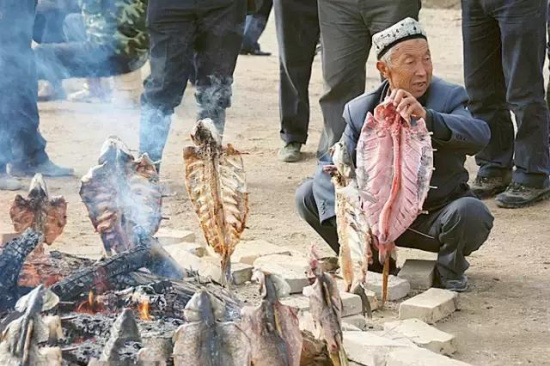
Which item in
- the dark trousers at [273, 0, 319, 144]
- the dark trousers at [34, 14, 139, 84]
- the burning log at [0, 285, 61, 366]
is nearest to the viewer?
the burning log at [0, 285, 61, 366]

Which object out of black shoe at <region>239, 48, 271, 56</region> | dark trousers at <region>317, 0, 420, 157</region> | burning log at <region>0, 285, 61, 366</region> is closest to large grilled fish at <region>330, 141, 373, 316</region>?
burning log at <region>0, 285, 61, 366</region>

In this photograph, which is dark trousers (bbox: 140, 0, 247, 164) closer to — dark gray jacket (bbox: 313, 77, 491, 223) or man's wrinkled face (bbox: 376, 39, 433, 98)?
dark gray jacket (bbox: 313, 77, 491, 223)

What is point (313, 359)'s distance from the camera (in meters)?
4.48

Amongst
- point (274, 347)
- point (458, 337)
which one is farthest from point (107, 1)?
point (274, 347)

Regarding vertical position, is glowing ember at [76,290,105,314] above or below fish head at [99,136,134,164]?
below

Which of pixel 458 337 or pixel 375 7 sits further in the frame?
pixel 375 7

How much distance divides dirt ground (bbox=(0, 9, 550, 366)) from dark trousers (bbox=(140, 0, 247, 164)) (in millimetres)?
627

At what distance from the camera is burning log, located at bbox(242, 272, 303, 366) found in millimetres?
4021

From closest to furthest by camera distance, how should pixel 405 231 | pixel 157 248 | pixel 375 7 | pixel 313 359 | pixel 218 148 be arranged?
pixel 313 359, pixel 157 248, pixel 218 148, pixel 405 231, pixel 375 7

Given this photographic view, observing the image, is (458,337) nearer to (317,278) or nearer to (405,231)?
(405,231)

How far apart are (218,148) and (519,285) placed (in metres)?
1.76

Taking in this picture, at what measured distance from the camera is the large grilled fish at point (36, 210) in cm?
535

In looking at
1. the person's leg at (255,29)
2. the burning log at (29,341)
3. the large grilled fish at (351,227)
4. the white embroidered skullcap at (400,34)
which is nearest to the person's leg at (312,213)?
the large grilled fish at (351,227)

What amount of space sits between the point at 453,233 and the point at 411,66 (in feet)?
2.75
